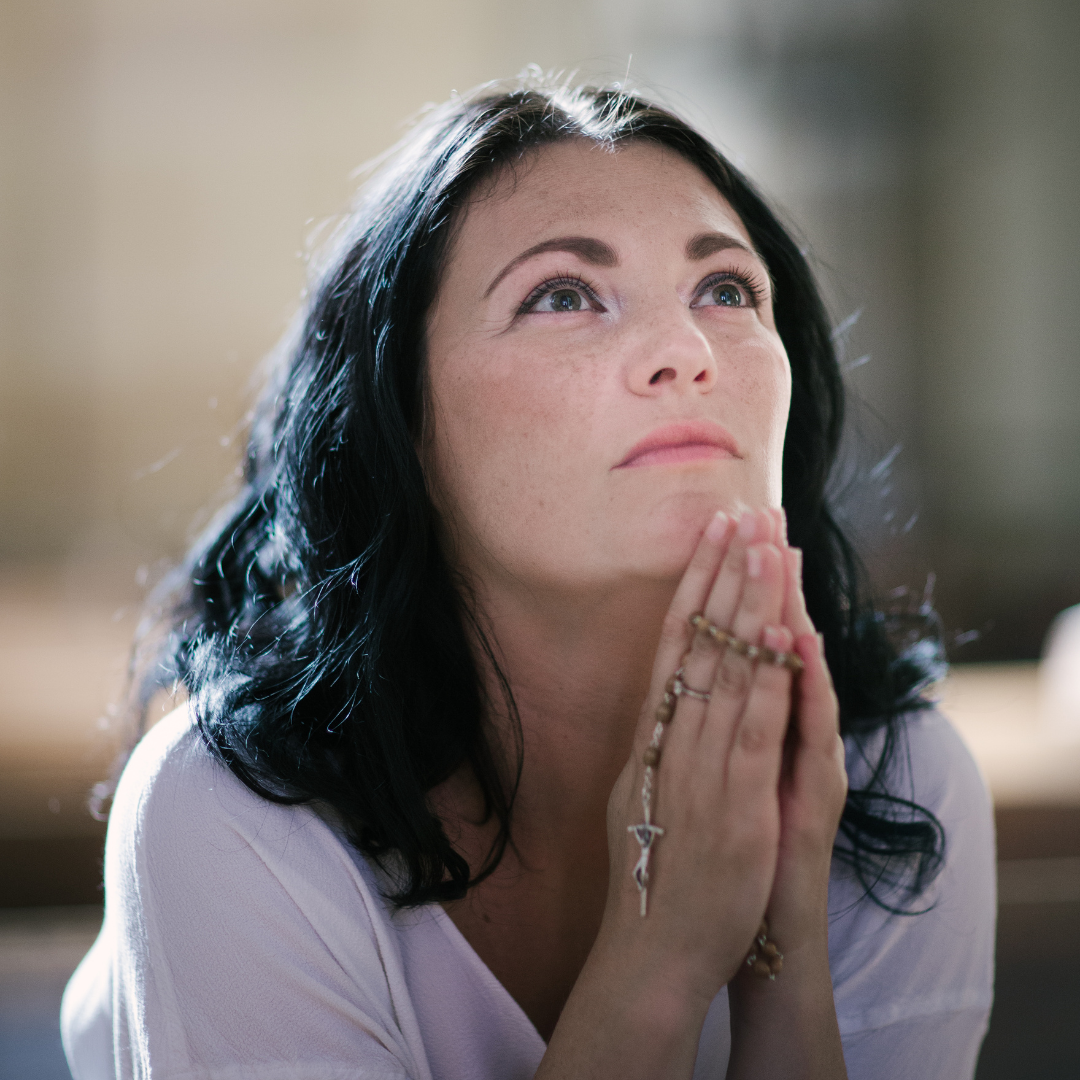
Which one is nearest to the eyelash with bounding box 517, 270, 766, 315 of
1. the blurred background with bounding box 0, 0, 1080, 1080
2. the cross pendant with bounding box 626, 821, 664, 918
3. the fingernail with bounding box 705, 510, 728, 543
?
the fingernail with bounding box 705, 510, 728, 543

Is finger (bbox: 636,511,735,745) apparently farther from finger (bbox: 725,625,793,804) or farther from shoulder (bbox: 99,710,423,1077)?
shoulder (bbox: 99,710,423,1077)

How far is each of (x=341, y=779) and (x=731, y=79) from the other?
155 inches

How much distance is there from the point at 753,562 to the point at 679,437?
15 cm

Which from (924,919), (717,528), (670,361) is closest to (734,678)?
(717,528)

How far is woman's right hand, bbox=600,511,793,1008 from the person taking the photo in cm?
83

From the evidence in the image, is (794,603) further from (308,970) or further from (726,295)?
(308,970)

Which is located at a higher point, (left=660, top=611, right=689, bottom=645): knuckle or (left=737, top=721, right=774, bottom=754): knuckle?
(left=660, top=611, right=689, bottom=645): knuckle

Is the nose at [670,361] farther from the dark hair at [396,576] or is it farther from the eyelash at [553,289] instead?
the dark hair at [396,576]

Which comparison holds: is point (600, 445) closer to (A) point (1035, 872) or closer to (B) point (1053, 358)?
(A) point (1035, 872)

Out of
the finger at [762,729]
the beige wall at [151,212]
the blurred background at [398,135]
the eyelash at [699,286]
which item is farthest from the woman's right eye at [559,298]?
the beige wall at [151,212]

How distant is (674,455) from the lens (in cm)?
92

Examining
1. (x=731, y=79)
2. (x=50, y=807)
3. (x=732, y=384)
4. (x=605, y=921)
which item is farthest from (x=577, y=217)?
(x=731, y=79)

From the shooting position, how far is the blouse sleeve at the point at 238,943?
0.88 m

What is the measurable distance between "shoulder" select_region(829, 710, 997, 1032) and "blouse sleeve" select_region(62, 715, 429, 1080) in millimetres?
503
